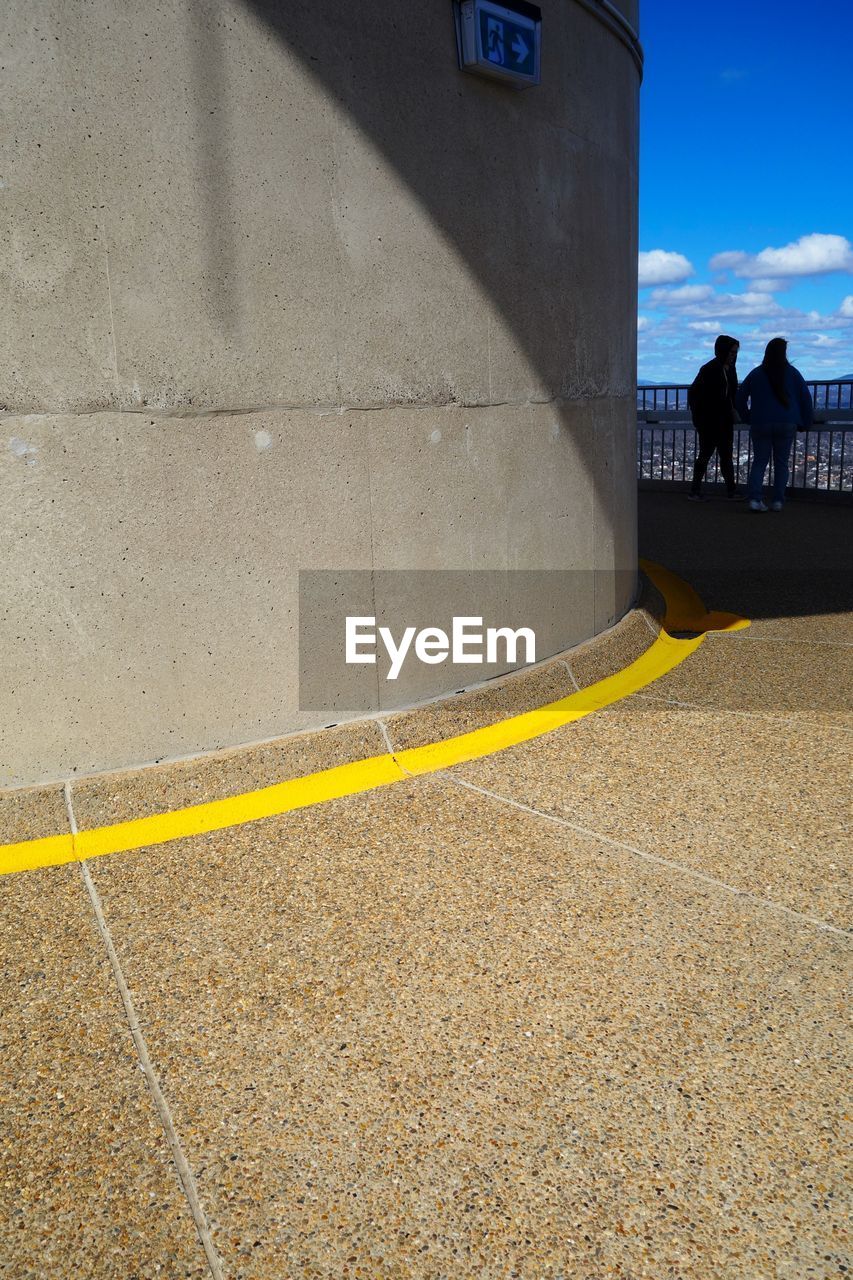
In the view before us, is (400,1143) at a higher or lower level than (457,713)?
lower

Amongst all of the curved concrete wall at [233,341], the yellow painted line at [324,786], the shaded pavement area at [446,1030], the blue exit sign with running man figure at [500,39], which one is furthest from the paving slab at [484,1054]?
the blue exit sign with running man figure at [500,39]

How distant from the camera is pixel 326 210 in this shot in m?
3.98

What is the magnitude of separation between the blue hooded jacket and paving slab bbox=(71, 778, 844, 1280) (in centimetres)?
929

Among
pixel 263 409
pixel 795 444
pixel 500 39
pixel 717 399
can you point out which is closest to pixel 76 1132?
pixel 263 409

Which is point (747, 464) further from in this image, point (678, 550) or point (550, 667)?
point (550, 667)

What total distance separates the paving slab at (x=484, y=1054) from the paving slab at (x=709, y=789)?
0.70 feet

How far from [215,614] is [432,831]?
117 centimetres

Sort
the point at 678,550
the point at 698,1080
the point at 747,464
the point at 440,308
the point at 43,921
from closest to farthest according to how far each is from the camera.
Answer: the point at 698,1080 < the point at 43,921 < the point at 440,308 < the point at 678,550 < the point at 747,464

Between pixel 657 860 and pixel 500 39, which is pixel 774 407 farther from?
pixel 657 860

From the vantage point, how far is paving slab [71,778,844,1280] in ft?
6.31

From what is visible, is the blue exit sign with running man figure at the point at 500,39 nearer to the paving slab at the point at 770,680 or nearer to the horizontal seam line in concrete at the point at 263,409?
the horizontal seam line in concrete at the point at 263,409

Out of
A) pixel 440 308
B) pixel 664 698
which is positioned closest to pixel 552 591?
pixel 664 698

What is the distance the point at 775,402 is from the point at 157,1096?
11.0 m

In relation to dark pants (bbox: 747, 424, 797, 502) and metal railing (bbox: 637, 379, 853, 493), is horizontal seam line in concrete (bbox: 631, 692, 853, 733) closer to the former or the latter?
dark pants (bbox: 747, 424, 797, 502)
